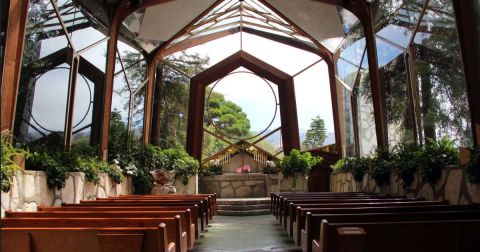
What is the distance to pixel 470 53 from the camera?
14.9ft

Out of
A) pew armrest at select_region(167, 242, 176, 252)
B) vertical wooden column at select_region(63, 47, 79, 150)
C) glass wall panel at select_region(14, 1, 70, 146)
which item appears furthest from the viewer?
vertical wooden column at select_region(63, 47, 79, 150)

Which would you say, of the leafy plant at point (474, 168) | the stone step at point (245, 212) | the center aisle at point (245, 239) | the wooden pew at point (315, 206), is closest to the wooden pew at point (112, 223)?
the wooden pew at point (315, 206)

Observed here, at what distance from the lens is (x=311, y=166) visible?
1135 centimetres

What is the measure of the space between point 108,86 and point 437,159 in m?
6.21

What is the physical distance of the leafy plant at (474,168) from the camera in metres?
3.66

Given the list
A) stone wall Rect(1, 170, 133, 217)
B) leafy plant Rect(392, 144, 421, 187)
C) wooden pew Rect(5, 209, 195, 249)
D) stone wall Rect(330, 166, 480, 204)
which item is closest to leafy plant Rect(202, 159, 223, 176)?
stone wall Rect(1, 170, 133, 217)

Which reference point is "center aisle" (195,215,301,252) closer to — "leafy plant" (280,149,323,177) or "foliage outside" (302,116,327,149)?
"leafy plant" (280,149,323,177)

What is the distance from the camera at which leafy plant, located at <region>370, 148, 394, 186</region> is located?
6574 millimetres

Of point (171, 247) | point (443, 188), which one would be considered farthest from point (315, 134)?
point (171, 247)

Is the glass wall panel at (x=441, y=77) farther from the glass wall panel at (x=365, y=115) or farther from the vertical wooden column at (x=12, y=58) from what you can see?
the vertical wooden column at (x=12, y=58)

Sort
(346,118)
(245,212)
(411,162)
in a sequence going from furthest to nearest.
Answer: (346,118) < (245,212) < (411,162)

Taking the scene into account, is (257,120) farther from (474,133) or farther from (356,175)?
(474,133)

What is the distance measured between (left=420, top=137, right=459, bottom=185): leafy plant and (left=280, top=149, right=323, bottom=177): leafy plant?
6.17 metres

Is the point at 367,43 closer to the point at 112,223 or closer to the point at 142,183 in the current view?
the point at 142,183
